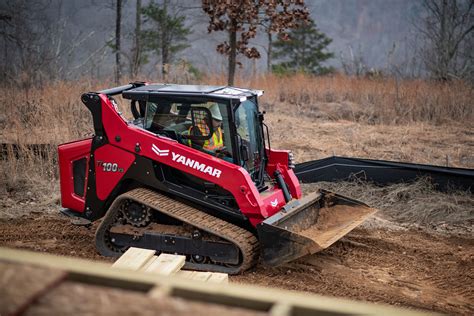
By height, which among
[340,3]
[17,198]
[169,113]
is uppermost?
[340,3]

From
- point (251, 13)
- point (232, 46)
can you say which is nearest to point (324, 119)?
point (232, 46)

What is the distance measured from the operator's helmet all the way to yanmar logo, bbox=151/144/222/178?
0.52 m

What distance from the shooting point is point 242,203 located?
6.68 m

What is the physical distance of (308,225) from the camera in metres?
7.43

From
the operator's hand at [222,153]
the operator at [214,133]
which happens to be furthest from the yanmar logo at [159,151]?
the operator's hand at [222,153]

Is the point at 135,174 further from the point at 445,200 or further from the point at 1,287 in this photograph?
the point at 1,287

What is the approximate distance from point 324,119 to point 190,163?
975 centimetres

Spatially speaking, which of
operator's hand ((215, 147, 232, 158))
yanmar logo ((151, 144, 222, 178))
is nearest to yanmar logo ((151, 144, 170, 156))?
yanmar logo ((151, 144, 222, 178))

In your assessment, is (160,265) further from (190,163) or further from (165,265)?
(190,163)

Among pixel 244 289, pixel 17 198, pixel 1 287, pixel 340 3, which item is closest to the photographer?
pixel 1 287

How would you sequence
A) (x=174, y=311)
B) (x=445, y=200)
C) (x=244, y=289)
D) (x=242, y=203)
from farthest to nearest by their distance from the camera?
(x=445, y=200) < (x=242, y=203) < (x=244, y=289) < (x=174, y=311)

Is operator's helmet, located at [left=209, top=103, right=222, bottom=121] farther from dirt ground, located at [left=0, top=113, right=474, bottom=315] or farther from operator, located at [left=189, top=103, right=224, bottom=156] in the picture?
dirt ground, located at [left=0, top=113, right=474, bottom=315]

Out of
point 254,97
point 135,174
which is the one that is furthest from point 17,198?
point 254,97

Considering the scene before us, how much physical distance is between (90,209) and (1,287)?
5.66 m
